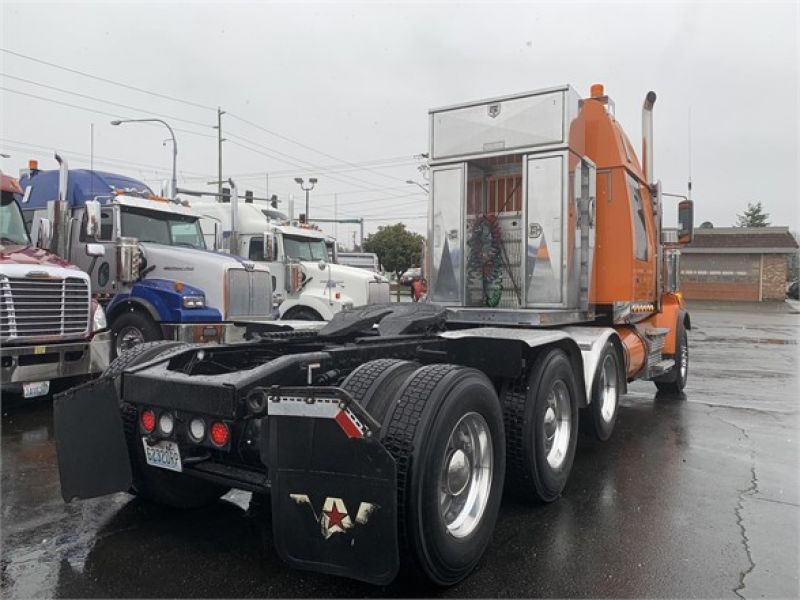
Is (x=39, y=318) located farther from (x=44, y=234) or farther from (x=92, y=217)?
(x=92, y=217)

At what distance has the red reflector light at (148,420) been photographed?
11.6ft

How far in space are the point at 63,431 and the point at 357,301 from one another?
32.7 feet

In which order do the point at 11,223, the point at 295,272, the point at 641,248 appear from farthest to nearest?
the point at 295,272, the point at 11,223, the point at 641,248

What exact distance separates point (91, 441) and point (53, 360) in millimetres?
4200

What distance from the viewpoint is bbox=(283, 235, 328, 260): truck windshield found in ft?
45.1

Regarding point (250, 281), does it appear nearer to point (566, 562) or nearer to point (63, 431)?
point (63, 431)

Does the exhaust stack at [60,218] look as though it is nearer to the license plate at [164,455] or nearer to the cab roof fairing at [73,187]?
the cab roof fairing at [73,187]

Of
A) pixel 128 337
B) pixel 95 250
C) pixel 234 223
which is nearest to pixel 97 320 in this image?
pixel 128 337

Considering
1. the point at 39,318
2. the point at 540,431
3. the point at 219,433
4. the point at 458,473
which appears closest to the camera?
the point at 219,433

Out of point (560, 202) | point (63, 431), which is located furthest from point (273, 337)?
point (560, 202)

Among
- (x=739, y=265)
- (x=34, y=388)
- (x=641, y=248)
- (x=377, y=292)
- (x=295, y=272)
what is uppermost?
(x=739, y=265)

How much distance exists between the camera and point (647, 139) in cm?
808

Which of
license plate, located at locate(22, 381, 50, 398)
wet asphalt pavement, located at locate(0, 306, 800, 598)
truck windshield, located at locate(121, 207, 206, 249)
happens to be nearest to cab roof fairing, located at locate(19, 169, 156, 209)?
truck windshield, located at locate(121, 207, 206, 249)

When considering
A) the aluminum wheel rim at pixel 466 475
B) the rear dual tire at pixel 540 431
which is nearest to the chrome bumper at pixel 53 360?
the rear dual tire at pixel 540 431
